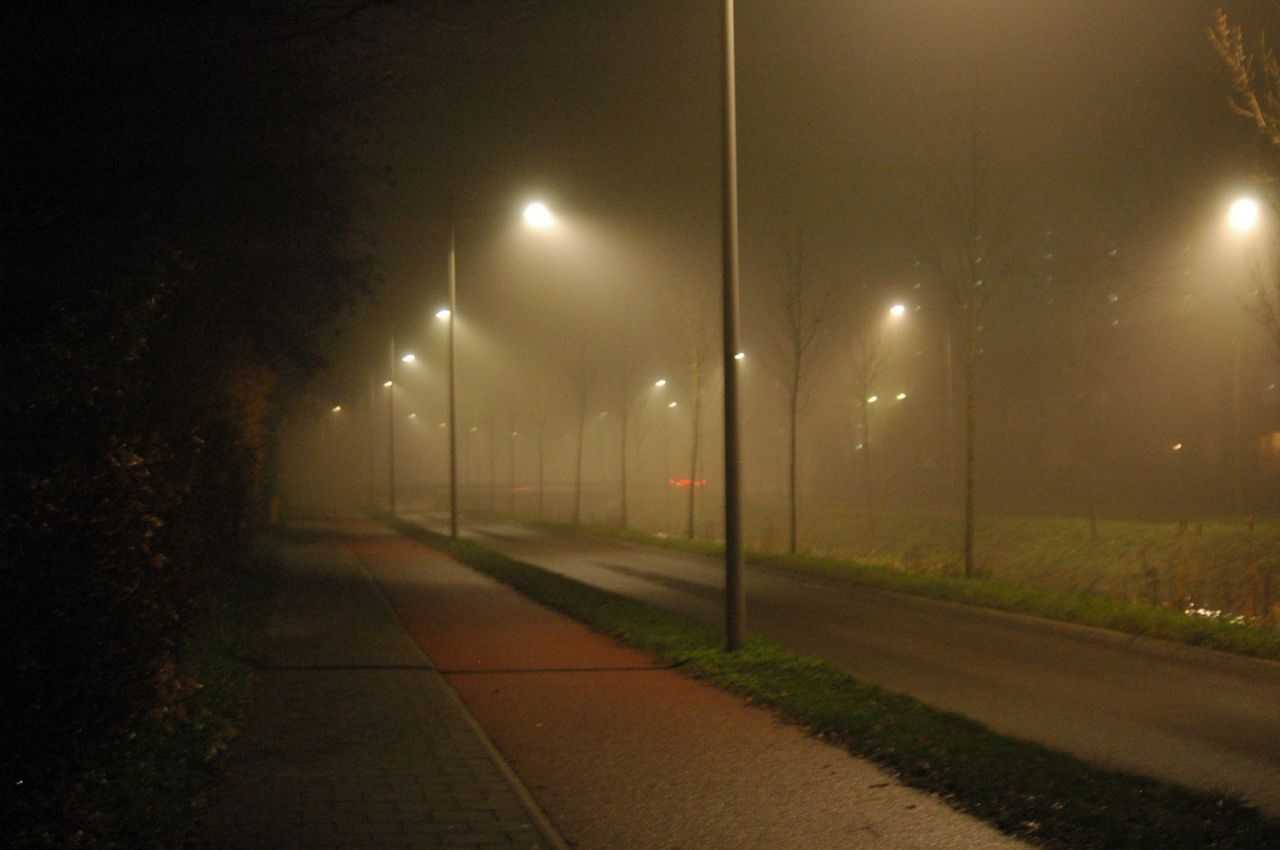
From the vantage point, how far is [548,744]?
870 centimetres

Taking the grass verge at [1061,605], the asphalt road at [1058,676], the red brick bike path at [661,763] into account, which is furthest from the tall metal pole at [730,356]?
the grass verge at [1061,605]

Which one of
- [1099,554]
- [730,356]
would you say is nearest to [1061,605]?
[730,356]

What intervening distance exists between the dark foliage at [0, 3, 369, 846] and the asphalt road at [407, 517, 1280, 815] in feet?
20.4

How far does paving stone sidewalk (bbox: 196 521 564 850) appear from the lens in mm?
6215

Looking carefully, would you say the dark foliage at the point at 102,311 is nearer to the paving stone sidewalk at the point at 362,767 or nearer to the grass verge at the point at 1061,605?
the paving stone sidewalk at the point at 362,767

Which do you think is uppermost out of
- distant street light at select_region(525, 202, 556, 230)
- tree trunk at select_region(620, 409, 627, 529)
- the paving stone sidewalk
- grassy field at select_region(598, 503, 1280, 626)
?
distant street light at select_region(525, 202, 556, 230)

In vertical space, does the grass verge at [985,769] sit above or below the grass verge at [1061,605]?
above

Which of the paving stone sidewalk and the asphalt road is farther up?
the paving stone sidewalk

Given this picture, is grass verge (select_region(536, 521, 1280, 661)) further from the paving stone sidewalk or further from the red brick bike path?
the paving stone sidewalk

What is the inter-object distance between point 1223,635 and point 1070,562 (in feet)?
54.2

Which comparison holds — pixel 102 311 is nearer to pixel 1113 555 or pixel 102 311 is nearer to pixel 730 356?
pixel 730 356

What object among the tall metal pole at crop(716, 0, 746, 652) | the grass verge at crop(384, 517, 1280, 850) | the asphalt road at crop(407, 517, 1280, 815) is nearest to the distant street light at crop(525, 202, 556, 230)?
the asphalt road at crop(407, 517, 1280, 815)

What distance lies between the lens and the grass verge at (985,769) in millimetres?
6168

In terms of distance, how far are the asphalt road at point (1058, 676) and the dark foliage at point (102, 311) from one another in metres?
6.23
